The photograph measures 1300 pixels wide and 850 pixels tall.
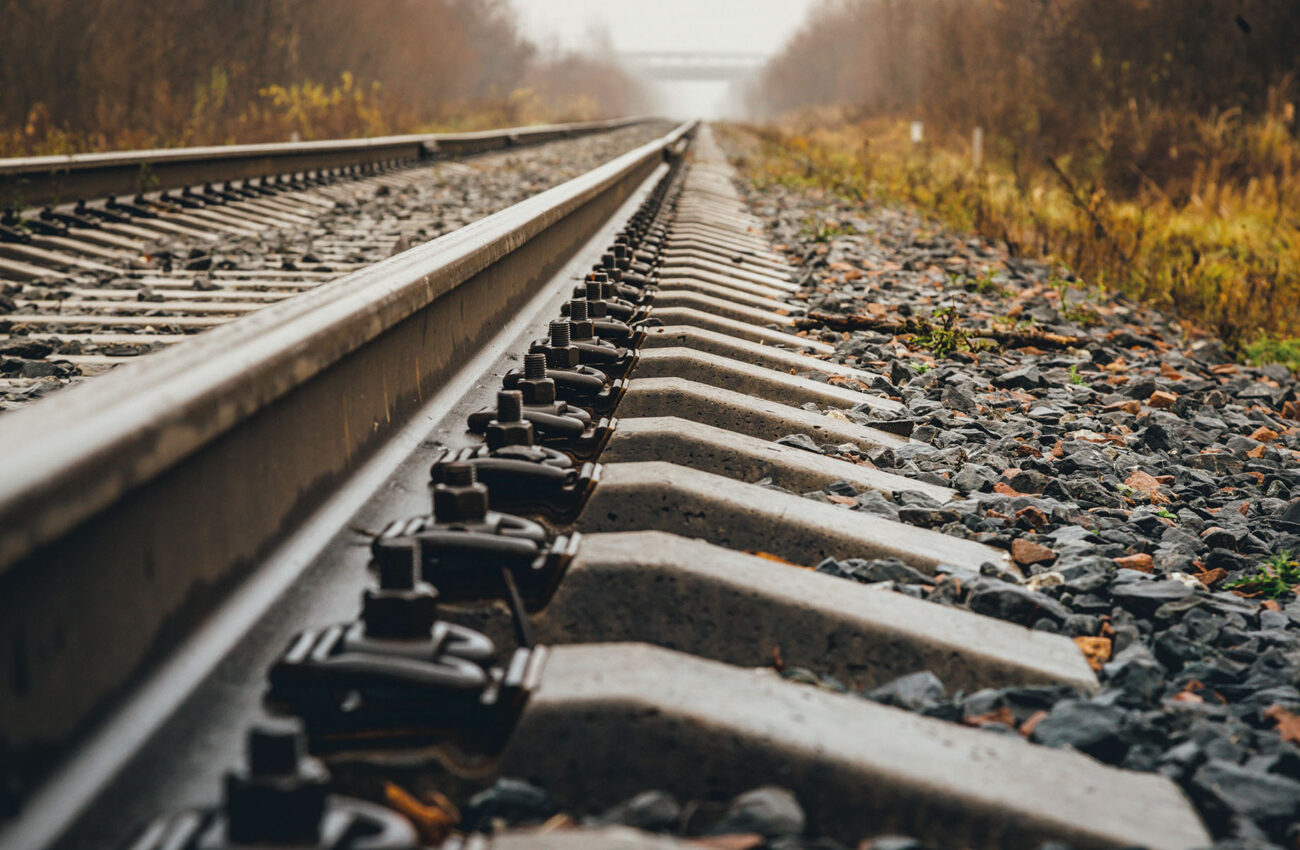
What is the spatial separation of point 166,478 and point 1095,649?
1.36 meters

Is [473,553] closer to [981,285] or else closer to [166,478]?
[166,478]

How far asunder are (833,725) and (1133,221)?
27.2 ft

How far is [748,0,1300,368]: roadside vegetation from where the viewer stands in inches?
269

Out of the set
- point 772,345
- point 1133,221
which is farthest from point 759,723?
point 1133,221

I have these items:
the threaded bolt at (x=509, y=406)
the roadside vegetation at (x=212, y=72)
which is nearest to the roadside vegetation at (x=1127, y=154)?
the threaded bolt at (x=509, y=406)

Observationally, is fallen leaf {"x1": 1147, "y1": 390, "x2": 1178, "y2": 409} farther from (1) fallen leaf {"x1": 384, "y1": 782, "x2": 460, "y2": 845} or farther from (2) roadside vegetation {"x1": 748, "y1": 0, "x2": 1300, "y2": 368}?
(1) fallen leaf {"x1": 384, "y1": 782, "x2": 460, "y2": 845}

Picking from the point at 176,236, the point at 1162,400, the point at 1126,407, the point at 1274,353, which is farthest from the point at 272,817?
the point at 176,236

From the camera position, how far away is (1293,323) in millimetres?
5672

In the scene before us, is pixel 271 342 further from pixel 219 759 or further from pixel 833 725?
pixel 833 725

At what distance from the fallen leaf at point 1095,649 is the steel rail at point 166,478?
3.86 feet

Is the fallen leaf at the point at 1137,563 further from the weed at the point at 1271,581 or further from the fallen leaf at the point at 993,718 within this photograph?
the fallen leaf at the point at 993,718

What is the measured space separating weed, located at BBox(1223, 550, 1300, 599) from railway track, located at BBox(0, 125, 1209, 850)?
19.6 inches

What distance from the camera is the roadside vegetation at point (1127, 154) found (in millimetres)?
6820

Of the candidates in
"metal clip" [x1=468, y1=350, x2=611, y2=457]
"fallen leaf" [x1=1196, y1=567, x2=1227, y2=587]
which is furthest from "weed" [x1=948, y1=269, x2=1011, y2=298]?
"metal clip" [x1=468, y1=350, x2=611, y2=457]
